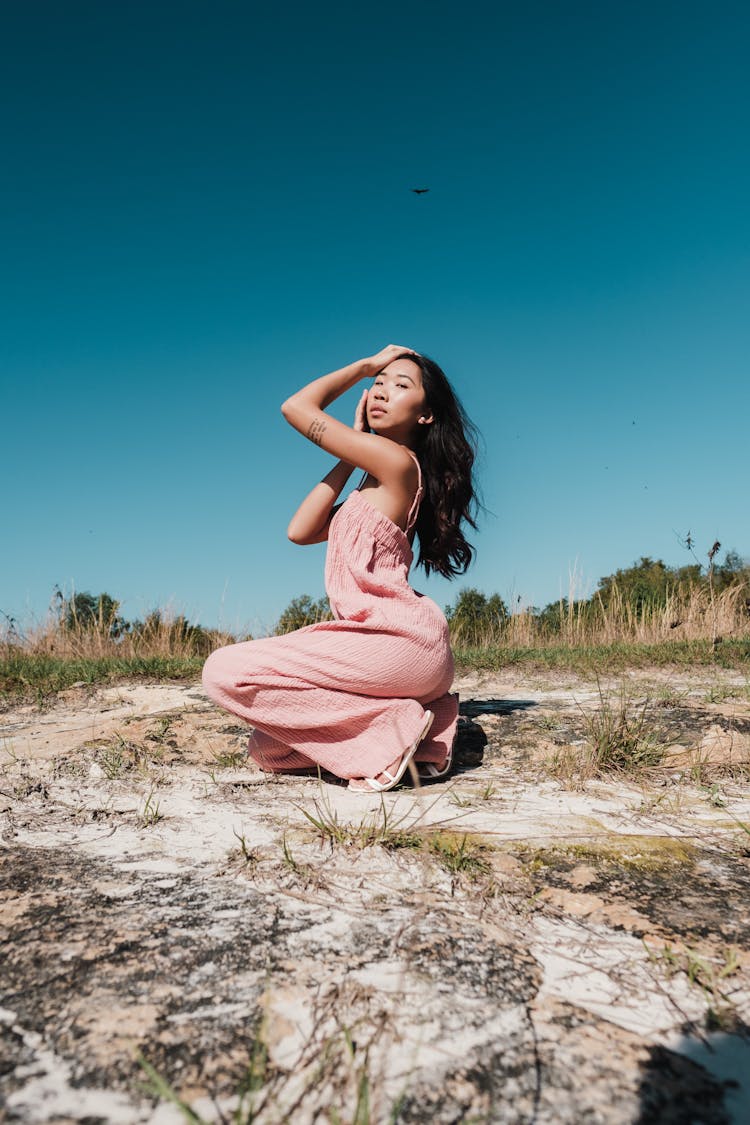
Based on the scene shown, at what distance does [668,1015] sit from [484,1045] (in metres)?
0.30

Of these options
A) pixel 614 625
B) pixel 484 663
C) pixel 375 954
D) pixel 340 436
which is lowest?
pixel 375 954

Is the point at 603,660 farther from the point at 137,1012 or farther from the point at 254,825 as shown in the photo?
the point at 137,1012

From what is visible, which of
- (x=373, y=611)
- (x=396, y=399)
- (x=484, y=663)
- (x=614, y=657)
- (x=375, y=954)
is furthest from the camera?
(x=614, y=657)

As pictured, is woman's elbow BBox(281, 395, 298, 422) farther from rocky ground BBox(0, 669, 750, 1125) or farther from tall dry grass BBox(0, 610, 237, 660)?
tall dry grass BBox(0, 610, 237, 660)

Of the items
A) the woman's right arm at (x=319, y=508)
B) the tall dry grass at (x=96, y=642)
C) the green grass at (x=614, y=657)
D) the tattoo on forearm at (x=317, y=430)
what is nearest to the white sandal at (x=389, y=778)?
the woman's right arm at (x=319, y=508)

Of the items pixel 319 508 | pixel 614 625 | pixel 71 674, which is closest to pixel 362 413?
pixel 319 508

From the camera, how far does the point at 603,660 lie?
6277 millimetres

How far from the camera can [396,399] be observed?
3049 mm

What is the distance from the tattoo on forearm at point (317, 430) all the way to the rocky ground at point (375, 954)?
52.8 inches

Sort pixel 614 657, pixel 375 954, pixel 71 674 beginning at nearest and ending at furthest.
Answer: pixel 375 954 < pixel 71 674 < pixel 614 657

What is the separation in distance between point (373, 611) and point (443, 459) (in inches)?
31.0

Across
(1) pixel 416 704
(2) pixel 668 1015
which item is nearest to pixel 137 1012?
(2) pixel 668 1015

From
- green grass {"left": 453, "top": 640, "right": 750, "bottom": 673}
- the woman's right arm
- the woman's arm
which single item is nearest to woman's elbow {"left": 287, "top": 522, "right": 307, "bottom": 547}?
the woman's right arm

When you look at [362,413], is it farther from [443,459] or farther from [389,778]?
[389,778]
